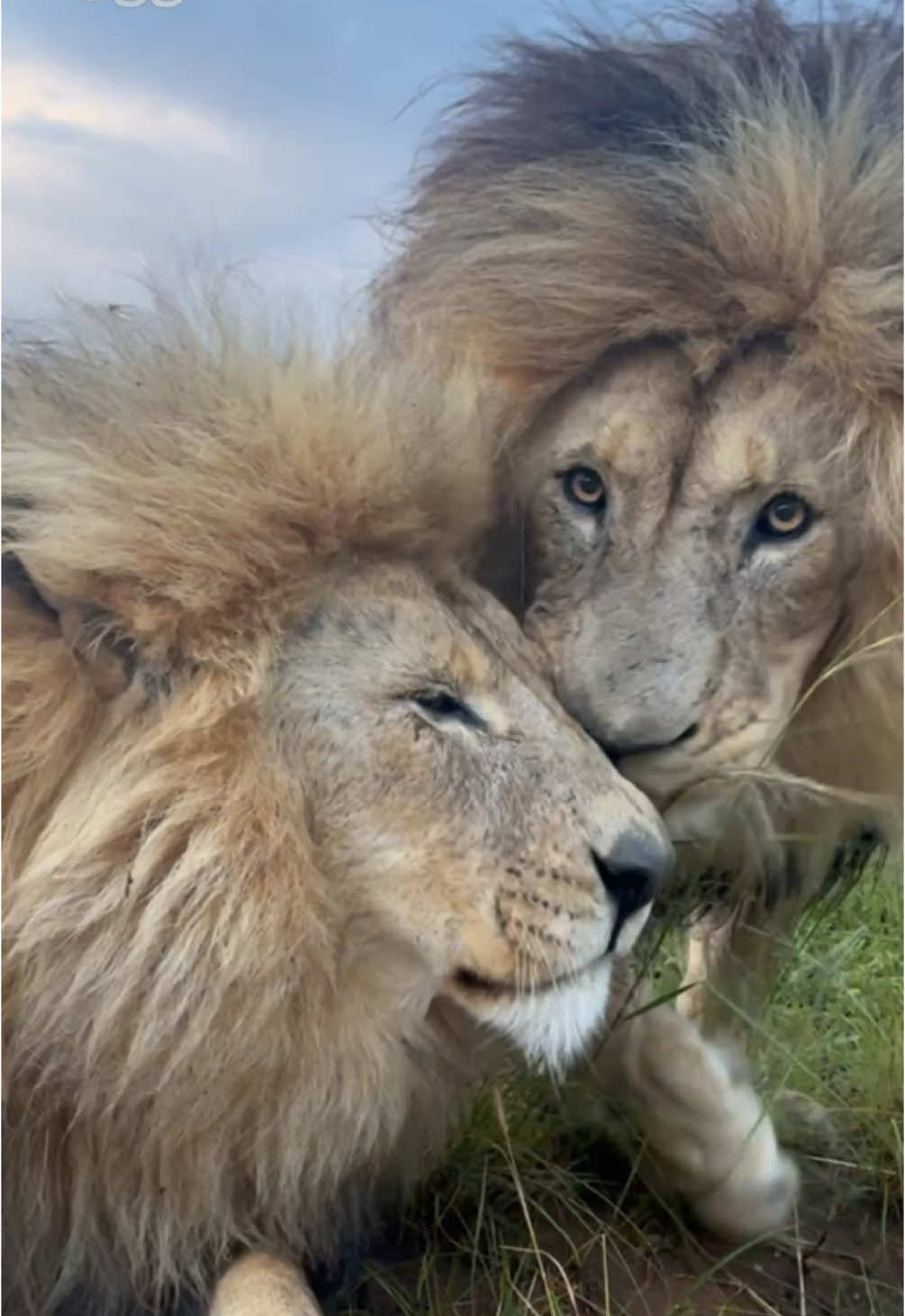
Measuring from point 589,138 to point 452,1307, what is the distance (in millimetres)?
962

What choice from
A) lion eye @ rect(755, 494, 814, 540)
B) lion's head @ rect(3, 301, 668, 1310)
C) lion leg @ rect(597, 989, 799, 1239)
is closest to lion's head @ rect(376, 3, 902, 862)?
lion eye @ rect(755, 494, 814, 540)

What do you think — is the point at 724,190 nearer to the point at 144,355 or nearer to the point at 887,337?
the point at 887,337

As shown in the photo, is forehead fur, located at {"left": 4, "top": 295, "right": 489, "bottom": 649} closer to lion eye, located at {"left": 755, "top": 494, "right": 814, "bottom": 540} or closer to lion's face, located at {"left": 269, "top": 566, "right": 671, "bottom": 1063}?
lion's face, located at {"left": 269, "top": 566, "right": 671, "bottom": 1063}

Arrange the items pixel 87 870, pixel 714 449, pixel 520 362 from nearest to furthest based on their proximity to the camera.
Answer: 1. pixel 87 870
2. pixel 714 449
3. pixel 520 362

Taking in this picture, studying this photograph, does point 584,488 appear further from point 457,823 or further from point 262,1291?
point 262,1291

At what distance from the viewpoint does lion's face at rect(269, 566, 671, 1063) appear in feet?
4.03

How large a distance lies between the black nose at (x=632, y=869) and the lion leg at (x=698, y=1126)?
0.86 feet

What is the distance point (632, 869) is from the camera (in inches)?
49.0

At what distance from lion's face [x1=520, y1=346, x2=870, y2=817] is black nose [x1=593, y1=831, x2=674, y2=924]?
9 centimetres

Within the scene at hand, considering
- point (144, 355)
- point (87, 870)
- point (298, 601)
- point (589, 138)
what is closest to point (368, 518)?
point (298, 601)

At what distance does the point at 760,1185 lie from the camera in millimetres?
1507

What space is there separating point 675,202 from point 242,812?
60cm

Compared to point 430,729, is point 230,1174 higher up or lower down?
lower down

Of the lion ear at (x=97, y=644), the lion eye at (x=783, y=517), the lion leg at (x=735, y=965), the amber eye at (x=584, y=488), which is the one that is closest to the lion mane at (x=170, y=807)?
the lion ear at (x=97, y=644)
